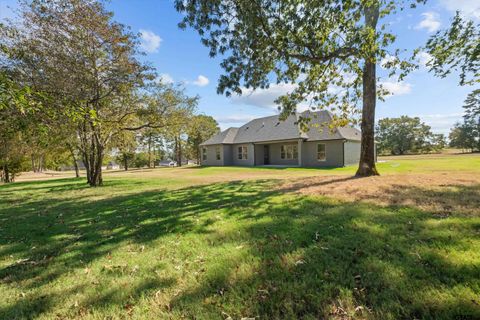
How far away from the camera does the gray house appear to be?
21906 millimetres

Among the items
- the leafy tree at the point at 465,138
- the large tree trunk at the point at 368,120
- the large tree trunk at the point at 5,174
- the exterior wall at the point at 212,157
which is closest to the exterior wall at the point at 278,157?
the exterior wall at the point at 212,157

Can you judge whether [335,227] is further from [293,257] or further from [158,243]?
[158,243]

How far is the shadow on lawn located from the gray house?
14.0m

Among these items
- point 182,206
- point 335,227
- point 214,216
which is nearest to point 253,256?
point 335,227

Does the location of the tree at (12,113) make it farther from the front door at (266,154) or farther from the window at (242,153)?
the front door at (266,154)

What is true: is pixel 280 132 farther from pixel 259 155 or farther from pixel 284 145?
pixel 259 155

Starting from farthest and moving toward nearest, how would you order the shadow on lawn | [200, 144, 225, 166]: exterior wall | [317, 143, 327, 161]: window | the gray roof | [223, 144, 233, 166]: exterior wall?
[200, 144, 225, 166]: exterior wall, [223, 144, 233, 166]: exterior wall, the gray roof, [317, 143, 327, 161]: window, the shadow on lawn

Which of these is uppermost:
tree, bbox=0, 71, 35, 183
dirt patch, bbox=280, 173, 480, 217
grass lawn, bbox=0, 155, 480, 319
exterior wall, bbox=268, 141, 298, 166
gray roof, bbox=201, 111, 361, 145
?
gray roof, bbox=201, 111, 361, 145

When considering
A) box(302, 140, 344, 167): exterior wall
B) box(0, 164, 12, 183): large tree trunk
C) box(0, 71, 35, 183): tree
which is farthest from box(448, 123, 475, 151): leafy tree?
box(0, 164, 12, 183): large tree trunk

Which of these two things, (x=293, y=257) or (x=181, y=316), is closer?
(x=181, y=316)

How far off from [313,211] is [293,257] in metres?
2.30

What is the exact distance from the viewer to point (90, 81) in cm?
991

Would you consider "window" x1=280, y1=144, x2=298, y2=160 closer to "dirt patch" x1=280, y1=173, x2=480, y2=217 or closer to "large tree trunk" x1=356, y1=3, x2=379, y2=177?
"large tree trunk" x1=356, y1=3, x2=379, y2=177

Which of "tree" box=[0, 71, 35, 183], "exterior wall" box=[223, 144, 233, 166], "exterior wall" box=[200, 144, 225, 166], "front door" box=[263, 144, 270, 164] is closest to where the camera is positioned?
"tree" box=[0, 71, 35, 183]
